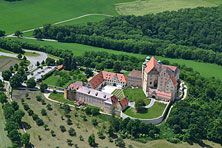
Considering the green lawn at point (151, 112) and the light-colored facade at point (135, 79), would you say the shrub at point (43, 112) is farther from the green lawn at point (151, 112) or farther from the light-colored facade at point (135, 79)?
the light-colored facade at point (135, 79)

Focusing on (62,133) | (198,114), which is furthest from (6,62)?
(198,114)

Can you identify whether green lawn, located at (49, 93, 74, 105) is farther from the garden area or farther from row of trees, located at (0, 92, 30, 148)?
row of trees, located at (0, 92, 30, 148)

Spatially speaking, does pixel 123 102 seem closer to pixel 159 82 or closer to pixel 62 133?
pixel 159 82

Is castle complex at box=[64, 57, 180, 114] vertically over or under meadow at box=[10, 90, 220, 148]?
over

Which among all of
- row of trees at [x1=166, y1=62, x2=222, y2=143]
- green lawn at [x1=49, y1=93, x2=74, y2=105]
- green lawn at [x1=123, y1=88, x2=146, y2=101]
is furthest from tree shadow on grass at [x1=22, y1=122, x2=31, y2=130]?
row of trees at [x1=166, y1=62, x2=222, y2=143]

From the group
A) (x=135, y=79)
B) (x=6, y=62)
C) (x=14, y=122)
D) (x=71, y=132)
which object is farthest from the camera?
(x=6, y=62)

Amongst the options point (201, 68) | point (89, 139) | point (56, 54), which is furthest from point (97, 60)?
point (89, 139)

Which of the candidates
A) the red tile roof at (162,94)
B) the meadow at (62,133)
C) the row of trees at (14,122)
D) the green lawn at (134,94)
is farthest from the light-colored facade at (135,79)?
the row of trees at (14,122)
